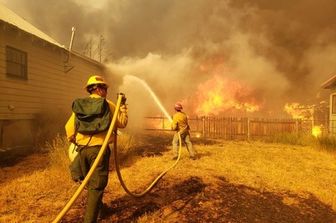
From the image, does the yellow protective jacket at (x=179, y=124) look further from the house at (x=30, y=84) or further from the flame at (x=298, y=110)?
the flame at (x=298, y=110)

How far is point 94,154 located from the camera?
151 inches

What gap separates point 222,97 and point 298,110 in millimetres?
7157

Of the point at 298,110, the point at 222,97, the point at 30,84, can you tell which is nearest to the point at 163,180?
the point at 30,84

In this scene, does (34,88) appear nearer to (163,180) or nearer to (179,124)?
(179,124)

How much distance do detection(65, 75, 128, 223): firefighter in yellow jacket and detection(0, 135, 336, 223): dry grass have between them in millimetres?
714

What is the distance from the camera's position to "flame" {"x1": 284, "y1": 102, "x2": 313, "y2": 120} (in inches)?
973

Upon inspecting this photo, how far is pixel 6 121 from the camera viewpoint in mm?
10188

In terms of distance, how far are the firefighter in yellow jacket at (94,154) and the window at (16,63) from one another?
762cm

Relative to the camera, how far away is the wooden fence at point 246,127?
16.3 m

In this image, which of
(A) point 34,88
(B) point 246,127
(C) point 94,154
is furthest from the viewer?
(B) point 246,127

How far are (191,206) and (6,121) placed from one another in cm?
801

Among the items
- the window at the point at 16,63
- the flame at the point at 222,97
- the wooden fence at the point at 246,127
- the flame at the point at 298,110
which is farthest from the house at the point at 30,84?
the flame at the point at 298,110

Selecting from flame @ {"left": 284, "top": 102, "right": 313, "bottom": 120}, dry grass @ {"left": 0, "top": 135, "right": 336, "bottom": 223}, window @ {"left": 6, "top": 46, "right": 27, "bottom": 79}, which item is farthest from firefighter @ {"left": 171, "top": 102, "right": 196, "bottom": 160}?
flame @ {"left": 284, "top": 102, "right": 313, "bottom": 120}

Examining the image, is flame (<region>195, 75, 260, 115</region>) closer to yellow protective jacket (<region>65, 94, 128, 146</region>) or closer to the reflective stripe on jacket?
the reflective stripe on jacket
